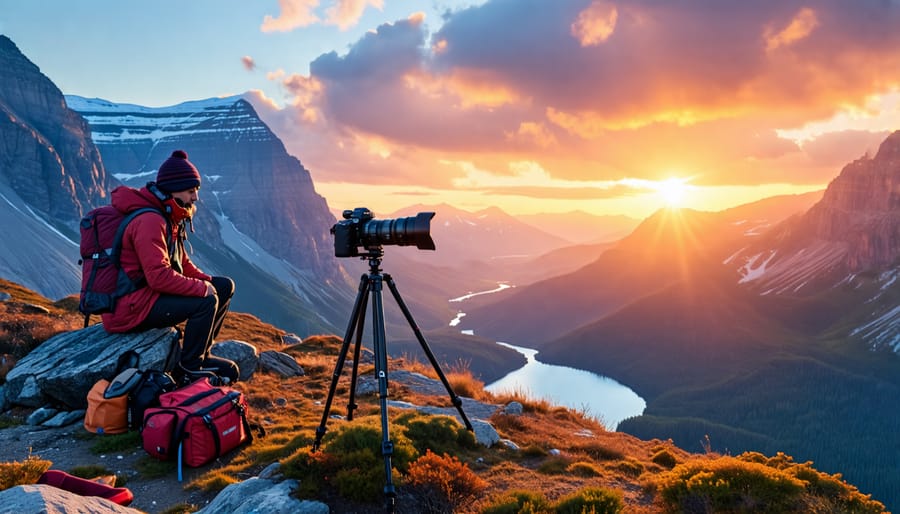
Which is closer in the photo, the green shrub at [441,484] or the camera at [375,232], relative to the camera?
the green shrub at [441,484]

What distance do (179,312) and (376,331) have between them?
435 centimetres

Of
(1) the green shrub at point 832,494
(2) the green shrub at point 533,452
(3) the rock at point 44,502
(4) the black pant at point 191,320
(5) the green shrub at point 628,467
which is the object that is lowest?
(5) the green shrub at point 628,467

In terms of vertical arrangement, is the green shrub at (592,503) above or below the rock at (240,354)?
above

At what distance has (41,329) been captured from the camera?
13.1 metres

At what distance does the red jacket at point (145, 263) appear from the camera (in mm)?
8164

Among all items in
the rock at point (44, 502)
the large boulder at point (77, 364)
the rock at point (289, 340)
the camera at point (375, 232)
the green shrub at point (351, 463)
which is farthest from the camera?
the rock at point (289, 340)

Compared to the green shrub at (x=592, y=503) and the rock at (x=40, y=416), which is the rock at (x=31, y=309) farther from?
the green shrub at (x=592, y=503)

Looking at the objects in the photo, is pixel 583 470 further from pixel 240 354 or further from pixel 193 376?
pixel 240 354

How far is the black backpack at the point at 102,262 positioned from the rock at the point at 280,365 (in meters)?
6.71

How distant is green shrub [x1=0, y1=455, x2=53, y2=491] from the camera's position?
Result: 17.3 ft

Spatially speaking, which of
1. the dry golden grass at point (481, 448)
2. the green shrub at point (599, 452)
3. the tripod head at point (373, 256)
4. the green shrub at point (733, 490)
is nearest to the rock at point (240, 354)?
the dry golden grass at point (481, 448)

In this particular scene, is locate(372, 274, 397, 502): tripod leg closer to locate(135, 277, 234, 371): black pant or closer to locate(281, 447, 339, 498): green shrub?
locate(281, 447, 339, 498): green shrub

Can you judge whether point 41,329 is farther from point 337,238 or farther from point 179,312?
point 337,238

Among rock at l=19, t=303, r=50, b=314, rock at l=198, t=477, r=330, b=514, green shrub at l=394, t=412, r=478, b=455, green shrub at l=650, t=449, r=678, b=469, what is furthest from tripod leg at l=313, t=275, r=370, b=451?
rock at l=19, t=303, r=50, b=314
